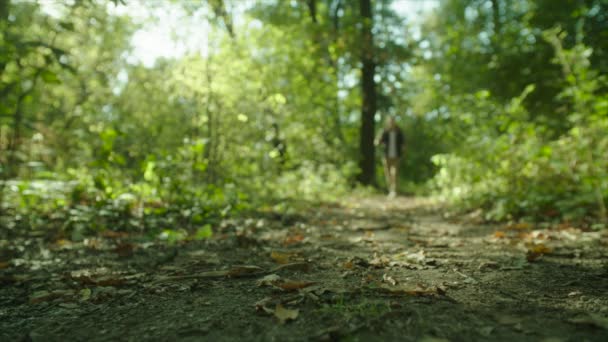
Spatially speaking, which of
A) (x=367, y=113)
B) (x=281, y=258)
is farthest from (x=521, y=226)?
(x=367, y=113)

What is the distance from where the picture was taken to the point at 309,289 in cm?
191

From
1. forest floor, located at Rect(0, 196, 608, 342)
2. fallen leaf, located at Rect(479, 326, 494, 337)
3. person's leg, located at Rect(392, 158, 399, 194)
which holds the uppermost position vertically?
person's leg, located at Rect(392, 158, 399, 194)

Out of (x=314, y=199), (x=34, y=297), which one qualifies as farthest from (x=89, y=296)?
(x=314, y=199)

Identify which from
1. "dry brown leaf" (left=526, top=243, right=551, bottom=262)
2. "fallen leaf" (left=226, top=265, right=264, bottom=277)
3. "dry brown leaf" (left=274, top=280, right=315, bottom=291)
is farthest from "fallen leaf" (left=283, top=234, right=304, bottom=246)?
"dry brown leaf" (left=526, top=243, right=551, bottom=262)

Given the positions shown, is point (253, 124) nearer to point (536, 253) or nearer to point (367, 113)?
point (536, 253)

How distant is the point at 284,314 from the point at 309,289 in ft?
1.12

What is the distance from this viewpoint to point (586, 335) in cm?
137

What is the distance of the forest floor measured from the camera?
148 centimetres

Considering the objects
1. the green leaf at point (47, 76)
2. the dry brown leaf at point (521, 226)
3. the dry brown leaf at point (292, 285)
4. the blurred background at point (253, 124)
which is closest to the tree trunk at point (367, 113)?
the blurred background at point (253, 124)

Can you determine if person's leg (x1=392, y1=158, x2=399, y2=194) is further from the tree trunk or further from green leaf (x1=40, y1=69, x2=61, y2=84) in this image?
green leaf (x1=40, y1=69, x2=61, y2=84)

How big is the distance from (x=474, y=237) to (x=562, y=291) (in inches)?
73.5

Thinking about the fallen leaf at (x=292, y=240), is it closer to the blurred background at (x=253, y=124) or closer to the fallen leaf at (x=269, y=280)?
the blurred background at (x=253, y=124)

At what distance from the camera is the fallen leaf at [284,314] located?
1547 millimetres

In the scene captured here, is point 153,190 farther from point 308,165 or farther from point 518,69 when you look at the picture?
point 518,69
